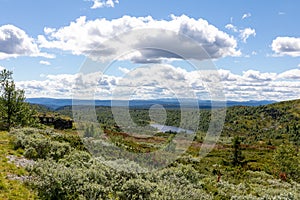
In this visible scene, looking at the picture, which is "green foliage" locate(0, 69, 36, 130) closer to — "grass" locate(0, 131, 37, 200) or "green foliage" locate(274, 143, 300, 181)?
"grass" locate(0, 131, 37, 200)

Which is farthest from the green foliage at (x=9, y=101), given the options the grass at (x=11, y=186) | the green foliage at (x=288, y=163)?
the green foliage at (x=288, y=163)

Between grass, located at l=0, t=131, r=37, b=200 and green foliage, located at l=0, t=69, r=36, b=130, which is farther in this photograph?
green foliage, located at l=0, t=69, r=36, b=130

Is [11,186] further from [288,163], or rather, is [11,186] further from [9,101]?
[288,163]

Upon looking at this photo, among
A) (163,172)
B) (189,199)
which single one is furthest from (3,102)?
(189,199)

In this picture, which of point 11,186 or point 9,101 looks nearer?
point 11,186

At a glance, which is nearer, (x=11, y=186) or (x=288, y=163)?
(x=11, y=186)

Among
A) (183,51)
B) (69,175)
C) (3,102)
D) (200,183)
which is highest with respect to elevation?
(183,51)

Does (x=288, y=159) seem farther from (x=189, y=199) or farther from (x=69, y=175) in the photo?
(x=69, y=175)

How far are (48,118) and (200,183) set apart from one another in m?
88.6

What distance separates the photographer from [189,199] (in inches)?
563

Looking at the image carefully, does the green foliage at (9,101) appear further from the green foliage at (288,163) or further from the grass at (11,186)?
the green foliage at (288,163)

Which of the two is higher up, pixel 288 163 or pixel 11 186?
pixel 11 186

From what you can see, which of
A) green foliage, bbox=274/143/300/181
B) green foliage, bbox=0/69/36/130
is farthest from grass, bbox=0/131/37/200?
green foliage, bbox=274/143/300/181

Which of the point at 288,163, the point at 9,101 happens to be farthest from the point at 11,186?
the point at 288,163
